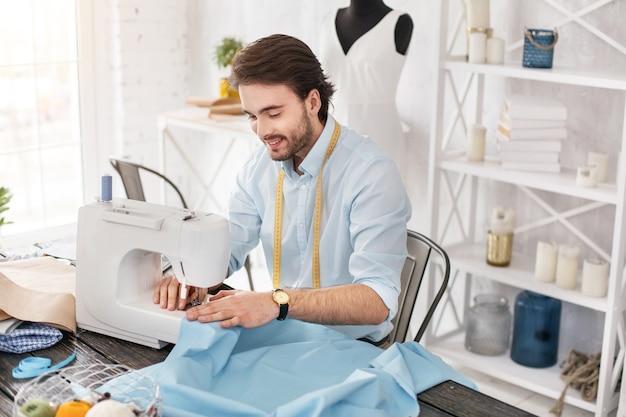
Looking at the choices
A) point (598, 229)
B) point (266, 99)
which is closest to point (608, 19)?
point (598, 229)

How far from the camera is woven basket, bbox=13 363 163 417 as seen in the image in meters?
1.55

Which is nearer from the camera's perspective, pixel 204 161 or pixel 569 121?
pixel 569 121

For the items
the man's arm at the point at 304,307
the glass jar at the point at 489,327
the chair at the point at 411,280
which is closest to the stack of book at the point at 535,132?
the glass jar at the point at 489,327

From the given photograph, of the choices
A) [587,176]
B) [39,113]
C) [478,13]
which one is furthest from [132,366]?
[39,113]

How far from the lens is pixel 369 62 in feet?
11.8

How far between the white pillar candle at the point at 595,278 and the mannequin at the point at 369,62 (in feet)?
3.11

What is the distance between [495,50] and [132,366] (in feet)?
6.74

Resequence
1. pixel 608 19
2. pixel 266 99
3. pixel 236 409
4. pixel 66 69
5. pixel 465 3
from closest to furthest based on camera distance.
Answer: pixel 236 409 < pixel 266 99 < pixel 608 19 < pixel 465 3 < pixel 66 69

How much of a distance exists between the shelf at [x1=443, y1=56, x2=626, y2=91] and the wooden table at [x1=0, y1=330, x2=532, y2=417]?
1.51 meters

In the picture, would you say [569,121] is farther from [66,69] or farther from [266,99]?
[66,69]

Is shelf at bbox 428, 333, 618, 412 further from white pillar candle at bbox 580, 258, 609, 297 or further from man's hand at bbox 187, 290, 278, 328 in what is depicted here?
man's hand at bbox 187, 290, 278, 328

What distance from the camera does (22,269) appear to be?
7.68ft

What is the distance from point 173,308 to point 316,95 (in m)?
0.72

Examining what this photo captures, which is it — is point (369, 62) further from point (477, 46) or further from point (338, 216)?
point (338, 216)
